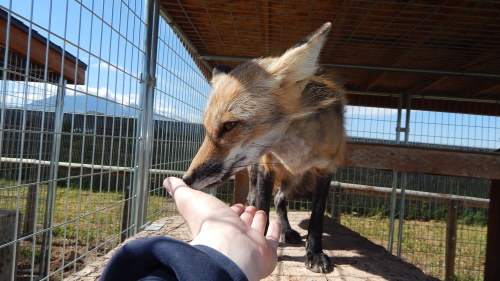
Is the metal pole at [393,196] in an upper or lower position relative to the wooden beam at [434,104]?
lower

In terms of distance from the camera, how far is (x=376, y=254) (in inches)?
110

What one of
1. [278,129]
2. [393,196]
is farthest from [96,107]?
[393,196]

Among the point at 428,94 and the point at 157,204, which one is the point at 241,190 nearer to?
the point at 157,204

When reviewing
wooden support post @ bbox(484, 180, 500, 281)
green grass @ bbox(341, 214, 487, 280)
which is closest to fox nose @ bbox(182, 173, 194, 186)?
wooden support post @ bbox(484, 180, 500, 281)

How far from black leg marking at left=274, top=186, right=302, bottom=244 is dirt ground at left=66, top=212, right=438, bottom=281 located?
0.25 ft

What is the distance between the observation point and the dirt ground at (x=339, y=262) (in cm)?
216

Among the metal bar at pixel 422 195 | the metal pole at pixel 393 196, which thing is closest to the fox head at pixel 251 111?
the metal pole at pixel 393 196

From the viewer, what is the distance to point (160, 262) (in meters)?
0.63

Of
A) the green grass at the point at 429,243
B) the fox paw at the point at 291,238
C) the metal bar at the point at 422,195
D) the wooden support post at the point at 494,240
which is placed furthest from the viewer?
the green grass at the point at 429,243

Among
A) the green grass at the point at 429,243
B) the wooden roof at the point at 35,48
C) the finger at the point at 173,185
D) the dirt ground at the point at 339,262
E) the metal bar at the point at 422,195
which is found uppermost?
the wooden roof at the point at 35,48

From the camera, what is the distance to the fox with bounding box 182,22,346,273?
2121mm

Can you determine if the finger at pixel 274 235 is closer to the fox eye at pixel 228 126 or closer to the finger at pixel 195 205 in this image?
the finger at pixel 195 205

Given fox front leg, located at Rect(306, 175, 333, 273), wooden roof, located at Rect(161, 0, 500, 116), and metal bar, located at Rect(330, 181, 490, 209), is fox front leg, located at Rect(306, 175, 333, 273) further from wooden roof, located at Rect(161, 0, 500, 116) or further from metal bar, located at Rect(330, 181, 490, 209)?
metal bar, located at Rect(330, 181, 490, 209)

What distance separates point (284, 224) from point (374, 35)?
196 centimetres
